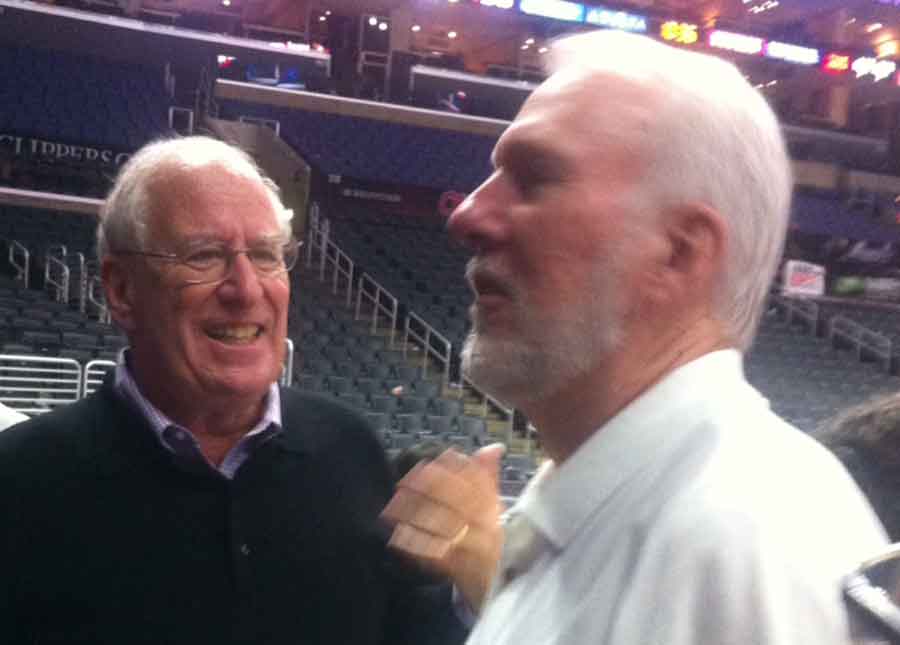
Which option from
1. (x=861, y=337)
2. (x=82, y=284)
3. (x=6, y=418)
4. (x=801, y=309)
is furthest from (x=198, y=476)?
→ (x=801, y=309)

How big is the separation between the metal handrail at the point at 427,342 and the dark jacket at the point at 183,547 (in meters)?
8.41

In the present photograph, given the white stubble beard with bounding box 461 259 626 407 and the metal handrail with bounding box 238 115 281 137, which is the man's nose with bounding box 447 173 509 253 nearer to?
the white stubble beard with bounding box 461 259 626 407

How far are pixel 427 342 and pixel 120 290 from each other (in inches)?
343

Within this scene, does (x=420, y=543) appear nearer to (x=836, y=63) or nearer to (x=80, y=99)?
(x=80, y=99)

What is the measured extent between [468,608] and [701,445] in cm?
60

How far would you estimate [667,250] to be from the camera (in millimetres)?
749

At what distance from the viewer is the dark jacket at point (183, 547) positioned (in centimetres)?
131

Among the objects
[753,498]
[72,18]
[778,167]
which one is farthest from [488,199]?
[72,18]

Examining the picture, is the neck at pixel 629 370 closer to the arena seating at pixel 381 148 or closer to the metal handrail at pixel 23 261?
the metal handrail at pixel 23 261

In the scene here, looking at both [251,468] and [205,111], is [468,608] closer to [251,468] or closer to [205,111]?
[251,468]

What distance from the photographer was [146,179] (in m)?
1.48

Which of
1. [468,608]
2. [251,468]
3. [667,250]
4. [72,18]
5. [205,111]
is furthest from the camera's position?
[205,111]

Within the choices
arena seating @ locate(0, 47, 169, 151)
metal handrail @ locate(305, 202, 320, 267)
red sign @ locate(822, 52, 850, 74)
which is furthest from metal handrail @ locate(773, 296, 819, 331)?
arena seating @ locate(0, 47, 169, 151)

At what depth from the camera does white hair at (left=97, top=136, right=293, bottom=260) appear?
1482mm
